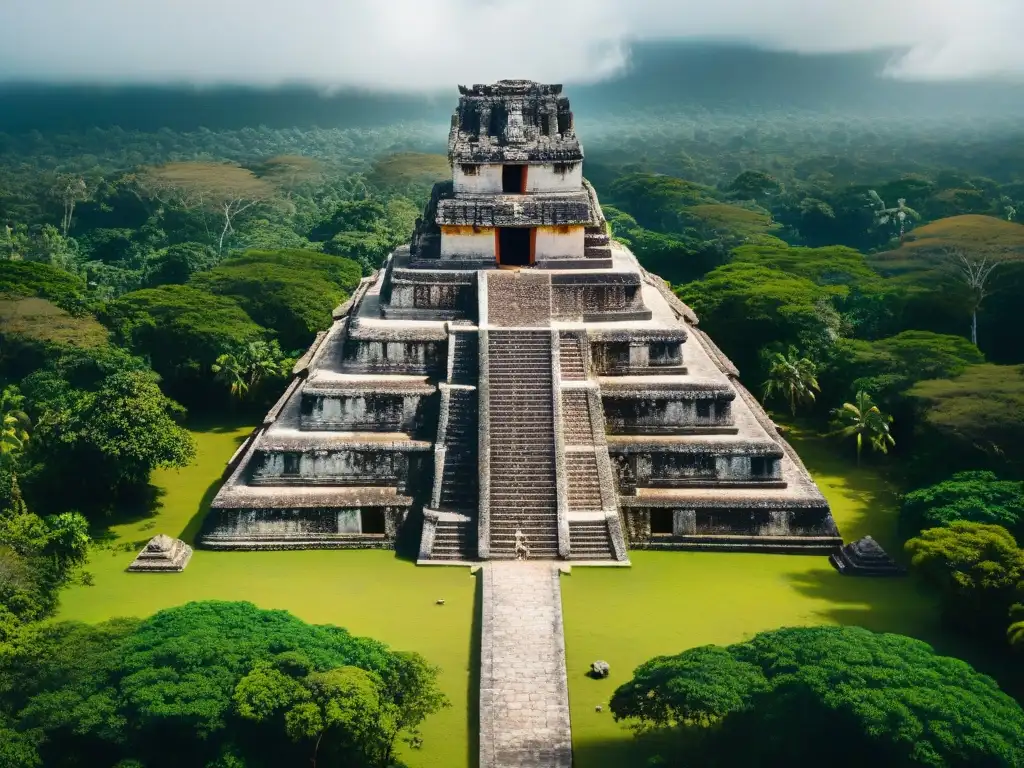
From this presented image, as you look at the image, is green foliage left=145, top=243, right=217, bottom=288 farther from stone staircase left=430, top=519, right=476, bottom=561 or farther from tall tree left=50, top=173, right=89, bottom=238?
stone staircase left=430, top=519, right=476, bottom=561

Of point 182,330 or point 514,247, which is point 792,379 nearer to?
point 514,247

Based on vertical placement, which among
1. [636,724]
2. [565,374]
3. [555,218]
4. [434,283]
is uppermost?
[555,218]

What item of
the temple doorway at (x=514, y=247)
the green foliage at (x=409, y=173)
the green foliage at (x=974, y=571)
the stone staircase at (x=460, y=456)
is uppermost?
the green foliage at (x=409, y=173)

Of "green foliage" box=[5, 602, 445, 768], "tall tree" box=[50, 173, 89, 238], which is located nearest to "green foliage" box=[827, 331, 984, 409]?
"green foliage" box=[5, 602, 445, 768]

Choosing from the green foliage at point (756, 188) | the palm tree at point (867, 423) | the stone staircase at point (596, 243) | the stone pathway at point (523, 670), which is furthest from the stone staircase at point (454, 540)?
the green foliage at point (756, 188)

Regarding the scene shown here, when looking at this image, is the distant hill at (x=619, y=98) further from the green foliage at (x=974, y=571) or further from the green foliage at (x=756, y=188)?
the green foliage at (x=974, y=571)

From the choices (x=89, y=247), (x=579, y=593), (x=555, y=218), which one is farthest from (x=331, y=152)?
(x=579, y=593)

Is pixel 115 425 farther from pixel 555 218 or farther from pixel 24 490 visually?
pixel 555 218

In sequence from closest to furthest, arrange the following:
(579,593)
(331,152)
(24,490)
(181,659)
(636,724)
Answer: (181,659), (636,724), (579,593), (24,490), (331,152)
